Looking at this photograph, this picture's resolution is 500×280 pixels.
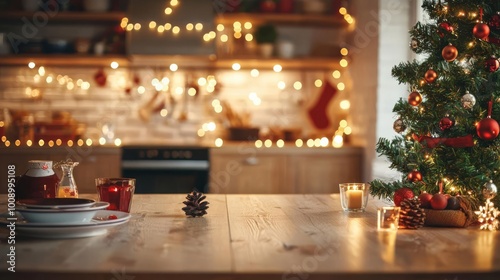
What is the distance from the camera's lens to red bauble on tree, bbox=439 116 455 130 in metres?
2.31

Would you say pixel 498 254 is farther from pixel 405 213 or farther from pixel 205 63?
pixel 205 63

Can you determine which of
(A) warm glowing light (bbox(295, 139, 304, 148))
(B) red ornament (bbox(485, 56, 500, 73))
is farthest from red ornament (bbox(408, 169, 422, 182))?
(A) warm glowing light (bbox(295, 139, 304, 148))

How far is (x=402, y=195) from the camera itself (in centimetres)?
223

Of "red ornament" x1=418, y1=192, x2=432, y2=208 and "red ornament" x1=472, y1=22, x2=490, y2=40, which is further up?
"red ornament" x1=472, y1=22, x2=490, y2=40

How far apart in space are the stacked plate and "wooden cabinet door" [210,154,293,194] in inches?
126

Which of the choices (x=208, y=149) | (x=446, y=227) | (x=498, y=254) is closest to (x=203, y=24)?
(x=208, y=149)

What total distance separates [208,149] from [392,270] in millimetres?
3687

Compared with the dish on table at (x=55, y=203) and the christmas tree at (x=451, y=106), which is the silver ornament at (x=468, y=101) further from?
the dish on table at (x=55, y=203)

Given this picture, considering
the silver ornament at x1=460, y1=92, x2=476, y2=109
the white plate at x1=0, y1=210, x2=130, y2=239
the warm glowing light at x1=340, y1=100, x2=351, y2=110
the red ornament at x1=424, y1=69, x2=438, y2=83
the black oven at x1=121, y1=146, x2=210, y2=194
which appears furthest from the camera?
the warm glowing light at x1=340, y1=100, x2=351, y2=110

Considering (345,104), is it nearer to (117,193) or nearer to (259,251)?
(117,193)

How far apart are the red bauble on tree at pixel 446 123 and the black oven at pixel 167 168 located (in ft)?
9.46

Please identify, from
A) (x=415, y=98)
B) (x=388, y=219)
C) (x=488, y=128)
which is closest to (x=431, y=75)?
(x=415, y=98)

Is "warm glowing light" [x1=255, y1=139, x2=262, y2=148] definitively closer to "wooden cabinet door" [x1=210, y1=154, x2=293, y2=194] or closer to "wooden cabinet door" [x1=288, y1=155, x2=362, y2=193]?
"wooden cabinet door" [x1=210, y1=154, x2=293, y2=194]

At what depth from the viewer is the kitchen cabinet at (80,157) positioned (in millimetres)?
5012
